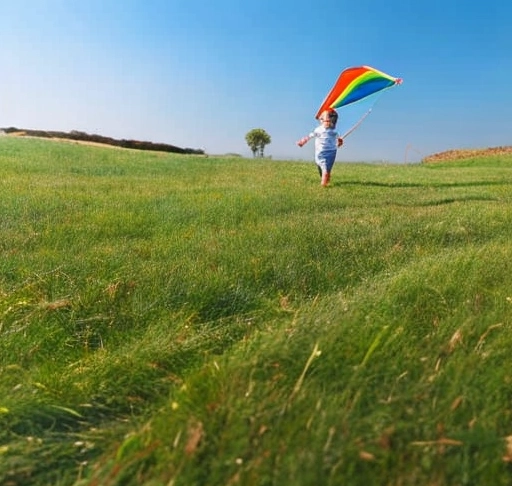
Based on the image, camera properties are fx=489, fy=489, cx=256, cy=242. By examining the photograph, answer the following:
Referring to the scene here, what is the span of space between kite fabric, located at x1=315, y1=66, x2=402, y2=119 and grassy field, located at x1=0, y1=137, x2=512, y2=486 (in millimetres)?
5071

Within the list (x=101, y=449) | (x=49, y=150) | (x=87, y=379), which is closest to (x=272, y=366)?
(x=101, y=449)

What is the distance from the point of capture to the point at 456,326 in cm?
251

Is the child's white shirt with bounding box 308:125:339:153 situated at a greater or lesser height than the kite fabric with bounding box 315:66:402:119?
lesser

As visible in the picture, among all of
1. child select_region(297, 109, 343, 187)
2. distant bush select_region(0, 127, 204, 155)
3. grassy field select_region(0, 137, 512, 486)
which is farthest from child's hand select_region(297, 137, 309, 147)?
distant bush select_region(0, 127, 204, 155)

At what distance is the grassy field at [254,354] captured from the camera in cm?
167

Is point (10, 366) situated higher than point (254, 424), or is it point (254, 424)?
point (254, 424)

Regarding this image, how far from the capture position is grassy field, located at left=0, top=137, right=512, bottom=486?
5.47 ft

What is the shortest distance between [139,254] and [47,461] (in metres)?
2.22

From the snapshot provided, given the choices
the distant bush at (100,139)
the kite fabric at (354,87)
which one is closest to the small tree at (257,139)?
the distant bush at (100,139)

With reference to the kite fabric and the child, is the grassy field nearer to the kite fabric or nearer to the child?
the child

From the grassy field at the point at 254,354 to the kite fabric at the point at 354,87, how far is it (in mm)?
5071

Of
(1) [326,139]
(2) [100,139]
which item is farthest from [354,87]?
(2) [100,139]

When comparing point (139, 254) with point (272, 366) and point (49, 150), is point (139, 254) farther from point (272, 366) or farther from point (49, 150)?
point (49, 150)

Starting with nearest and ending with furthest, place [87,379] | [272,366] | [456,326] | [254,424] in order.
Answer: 1. [254,424]
2. [272,366]
3. [87,379]
4. [456,326]
